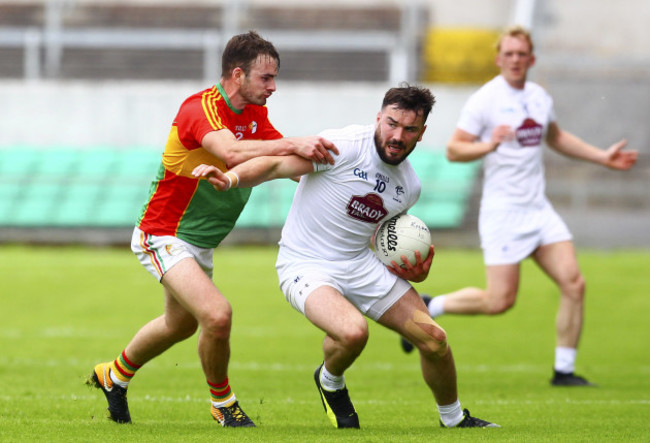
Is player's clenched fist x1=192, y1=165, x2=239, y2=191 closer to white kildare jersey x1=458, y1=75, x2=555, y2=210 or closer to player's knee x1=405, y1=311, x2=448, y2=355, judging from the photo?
player's knee x1=405, y1=311, x2=448, y2=355

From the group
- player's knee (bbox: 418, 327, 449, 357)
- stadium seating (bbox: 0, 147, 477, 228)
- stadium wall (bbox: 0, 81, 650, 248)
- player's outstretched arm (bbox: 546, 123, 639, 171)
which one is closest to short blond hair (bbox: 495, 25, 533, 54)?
player's outstretched arm (bbox: 546, 123, 639, 171)

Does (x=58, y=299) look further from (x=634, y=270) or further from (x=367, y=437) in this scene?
(x=367, y=437)

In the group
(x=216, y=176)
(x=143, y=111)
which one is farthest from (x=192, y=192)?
(x=143, y=111)

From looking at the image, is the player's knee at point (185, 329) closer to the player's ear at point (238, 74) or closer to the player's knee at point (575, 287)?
the player's ear at point (238, 74)

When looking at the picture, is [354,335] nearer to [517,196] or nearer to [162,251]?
[162,251]

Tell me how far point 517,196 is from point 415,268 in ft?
9.41

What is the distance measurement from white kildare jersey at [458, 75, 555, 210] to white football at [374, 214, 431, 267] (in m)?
2.68

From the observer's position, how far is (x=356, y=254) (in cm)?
652

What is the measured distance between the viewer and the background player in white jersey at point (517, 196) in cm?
880

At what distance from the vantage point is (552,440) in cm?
590

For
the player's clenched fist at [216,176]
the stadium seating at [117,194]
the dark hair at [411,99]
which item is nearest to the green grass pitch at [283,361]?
the stadium seating at [117,194]

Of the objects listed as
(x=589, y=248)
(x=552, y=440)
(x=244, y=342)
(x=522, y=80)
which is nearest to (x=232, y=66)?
(x=552, y=440)

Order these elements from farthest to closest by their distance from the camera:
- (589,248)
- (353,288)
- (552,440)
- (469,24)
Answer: (469,24)
(589,248)
(353,288)
(552,440)

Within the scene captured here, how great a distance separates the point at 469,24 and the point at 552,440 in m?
20.8
